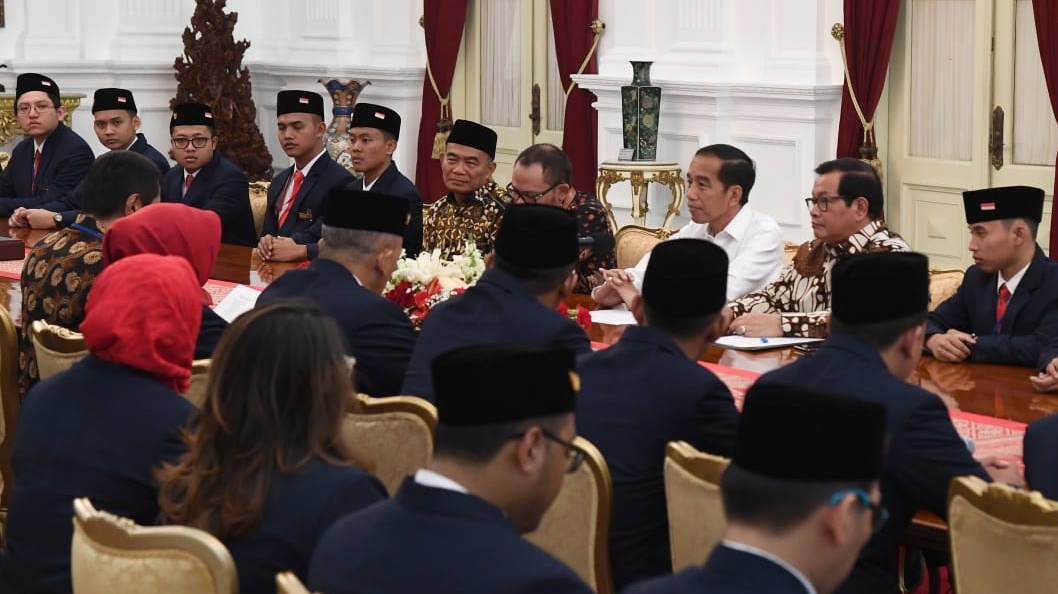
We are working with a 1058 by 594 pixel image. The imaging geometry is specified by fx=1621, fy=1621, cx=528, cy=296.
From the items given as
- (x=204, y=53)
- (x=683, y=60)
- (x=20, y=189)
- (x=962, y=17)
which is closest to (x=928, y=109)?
(x=962, y=17)

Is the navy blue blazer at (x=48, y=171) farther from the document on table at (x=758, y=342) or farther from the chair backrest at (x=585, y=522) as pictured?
the chair backrest at (x=585, y=522)

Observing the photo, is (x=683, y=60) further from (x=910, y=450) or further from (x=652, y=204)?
(x=910, y=450)

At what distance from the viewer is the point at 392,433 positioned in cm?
333

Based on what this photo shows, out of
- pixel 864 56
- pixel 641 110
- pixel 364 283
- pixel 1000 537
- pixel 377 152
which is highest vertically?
pixel 864 56

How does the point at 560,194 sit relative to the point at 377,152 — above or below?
below

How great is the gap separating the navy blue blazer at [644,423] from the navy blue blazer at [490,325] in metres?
0.37

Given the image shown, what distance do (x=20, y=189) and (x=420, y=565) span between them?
6512 millimetres

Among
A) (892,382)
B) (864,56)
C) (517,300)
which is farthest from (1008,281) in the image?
(864,56)

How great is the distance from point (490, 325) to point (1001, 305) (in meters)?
1.57

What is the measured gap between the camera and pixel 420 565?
1994mm

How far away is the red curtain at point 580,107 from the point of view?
9.82m

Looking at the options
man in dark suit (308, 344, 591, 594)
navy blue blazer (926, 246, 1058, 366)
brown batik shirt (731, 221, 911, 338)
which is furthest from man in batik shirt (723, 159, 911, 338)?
man in dark suit (308, 344, 591, 594)

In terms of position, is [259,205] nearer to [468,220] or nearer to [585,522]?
[468,220]

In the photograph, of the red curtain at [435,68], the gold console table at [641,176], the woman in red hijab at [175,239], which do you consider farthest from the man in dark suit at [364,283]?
the red curtain at [435,68]
